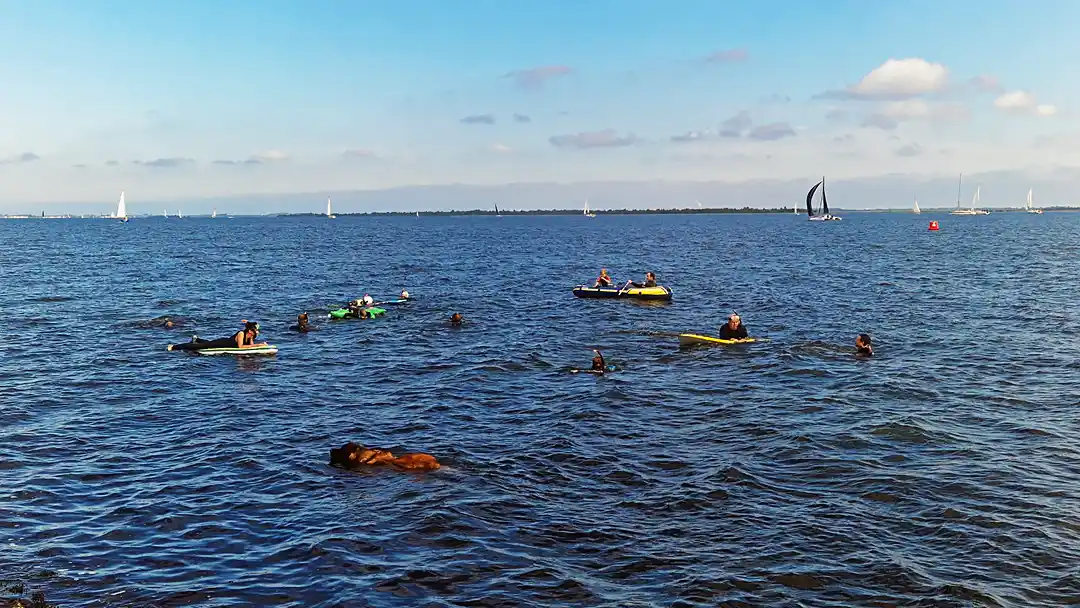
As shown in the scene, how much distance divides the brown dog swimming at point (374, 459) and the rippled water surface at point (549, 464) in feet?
1.28

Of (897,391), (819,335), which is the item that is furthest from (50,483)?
(819,335)

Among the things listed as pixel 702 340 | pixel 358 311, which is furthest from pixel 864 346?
pixel 358 311

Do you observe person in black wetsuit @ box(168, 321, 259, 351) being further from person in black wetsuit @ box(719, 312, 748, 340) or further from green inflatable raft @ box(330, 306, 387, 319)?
person in black wetsuit @ box(719, 312, 748, 340)

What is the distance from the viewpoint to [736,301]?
181ft

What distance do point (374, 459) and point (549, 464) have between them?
4516 millimetres

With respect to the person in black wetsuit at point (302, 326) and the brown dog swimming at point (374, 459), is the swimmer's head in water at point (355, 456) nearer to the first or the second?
the brown dog swimming at point (374, 459)

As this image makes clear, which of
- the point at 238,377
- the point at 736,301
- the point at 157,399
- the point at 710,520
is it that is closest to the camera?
the point at 710,520

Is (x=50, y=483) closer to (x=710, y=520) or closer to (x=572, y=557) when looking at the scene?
(x=572, y=557)

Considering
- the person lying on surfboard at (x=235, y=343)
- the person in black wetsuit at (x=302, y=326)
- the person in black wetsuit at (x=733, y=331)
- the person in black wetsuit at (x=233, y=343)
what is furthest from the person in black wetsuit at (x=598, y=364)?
the person in black wetsuit at (x=302, y=326)

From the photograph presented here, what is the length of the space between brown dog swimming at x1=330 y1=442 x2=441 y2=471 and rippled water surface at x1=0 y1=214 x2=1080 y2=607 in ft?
1.28

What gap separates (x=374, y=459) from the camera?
20422 mm

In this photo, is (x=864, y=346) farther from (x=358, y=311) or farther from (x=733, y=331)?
(x=358, y=311)

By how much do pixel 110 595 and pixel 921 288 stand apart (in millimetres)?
60909

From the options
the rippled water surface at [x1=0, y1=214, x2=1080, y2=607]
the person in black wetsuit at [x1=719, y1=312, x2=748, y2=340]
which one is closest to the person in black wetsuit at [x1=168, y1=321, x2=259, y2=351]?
the rippled water surface at [x1=0, y1=214, x2=1080, y2=607]
